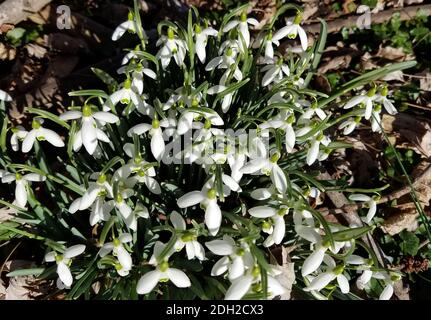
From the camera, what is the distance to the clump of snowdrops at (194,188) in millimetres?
1318

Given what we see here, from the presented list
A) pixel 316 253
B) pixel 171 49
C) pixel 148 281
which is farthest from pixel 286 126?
pixel 148 281

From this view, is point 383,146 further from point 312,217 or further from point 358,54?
point 312,217

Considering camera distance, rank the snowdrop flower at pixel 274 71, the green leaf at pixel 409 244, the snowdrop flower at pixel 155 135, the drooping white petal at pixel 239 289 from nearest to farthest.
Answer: the drooping white petal at pixel 239 289 → the snowdrop flower at pixel 155 135 → the snowdrop flower at pixel 274 71 → the green leaf at pixel 409 244

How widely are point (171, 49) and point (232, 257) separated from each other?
78 centimetres

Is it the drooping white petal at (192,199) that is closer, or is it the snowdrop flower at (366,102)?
the drooping white petal at (192,199)

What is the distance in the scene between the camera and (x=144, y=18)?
2576mm

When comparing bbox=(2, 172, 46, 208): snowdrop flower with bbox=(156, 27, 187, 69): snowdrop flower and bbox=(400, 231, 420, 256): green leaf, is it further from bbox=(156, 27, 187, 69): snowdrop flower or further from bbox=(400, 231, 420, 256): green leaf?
bbox=(400, 231, 420, 256): green leaf

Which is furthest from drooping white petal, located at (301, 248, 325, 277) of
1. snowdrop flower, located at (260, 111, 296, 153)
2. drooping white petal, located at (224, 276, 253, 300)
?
snowdrop flower, located at (260, 111, 296, 153)

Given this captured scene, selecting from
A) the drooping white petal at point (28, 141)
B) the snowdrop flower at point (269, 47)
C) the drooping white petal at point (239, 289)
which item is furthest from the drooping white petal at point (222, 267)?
the snowdrop flower at point (269, 47)

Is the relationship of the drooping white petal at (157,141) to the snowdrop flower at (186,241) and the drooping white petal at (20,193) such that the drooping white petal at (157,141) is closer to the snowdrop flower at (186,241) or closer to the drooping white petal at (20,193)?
the snowdrop flower at (186,241)

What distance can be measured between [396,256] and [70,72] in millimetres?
1732

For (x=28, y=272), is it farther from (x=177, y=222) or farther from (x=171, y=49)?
(x=171, y=49)

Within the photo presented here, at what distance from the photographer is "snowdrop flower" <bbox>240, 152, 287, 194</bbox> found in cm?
136
